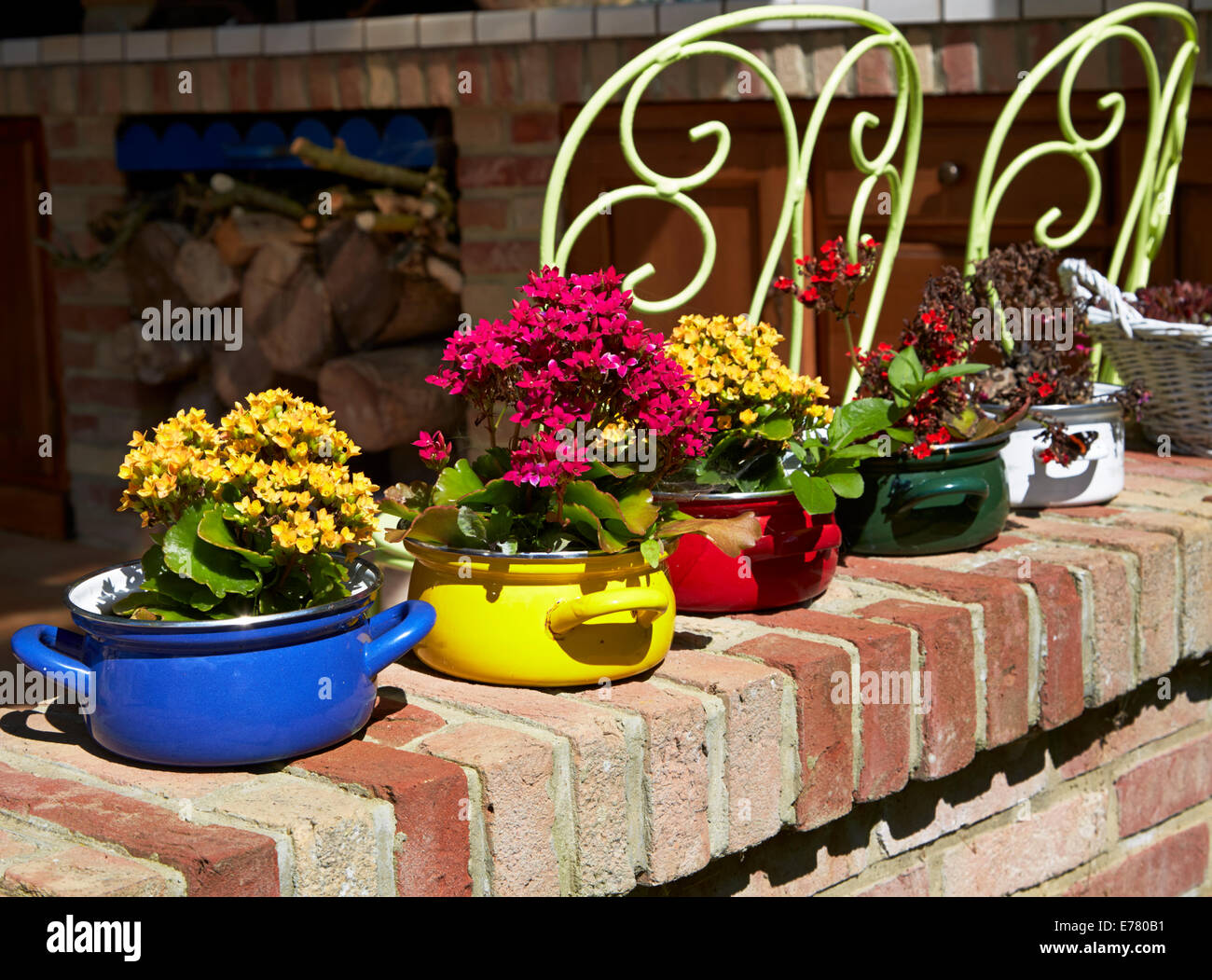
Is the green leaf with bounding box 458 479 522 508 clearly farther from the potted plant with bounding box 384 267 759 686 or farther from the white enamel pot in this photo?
the white enamel pot

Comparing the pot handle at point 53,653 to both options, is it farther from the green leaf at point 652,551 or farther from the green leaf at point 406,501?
the green leaf at point 652,551

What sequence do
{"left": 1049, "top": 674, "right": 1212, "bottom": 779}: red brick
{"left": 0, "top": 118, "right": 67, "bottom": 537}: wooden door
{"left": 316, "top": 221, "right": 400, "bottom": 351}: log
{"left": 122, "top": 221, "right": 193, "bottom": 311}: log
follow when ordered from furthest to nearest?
{"left": 0, "top": 118, "right": 67, "bottom": 537}: wooden door, {"left": 122, "top": 221, "right": 193, "bottom": 311}: log, {"left": 316, "top": 221, "right": 400, "bottom": 351}: log, {"left": 1049, "top": 674, "right": 1212, "bottom": 779}: red brick

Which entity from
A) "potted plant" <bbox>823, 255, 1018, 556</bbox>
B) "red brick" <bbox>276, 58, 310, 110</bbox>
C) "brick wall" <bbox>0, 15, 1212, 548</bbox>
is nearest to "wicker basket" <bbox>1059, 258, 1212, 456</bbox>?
"potted plant" <bbox>823, 255, 1018, 556</bbox>

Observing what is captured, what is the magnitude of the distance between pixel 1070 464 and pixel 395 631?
1.10m

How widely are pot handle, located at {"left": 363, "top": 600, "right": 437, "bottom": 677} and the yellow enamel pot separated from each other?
0.17 feet

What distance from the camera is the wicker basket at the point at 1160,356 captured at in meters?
2.18

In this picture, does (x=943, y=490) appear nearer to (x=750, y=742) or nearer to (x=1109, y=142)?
(x=750, y=742)

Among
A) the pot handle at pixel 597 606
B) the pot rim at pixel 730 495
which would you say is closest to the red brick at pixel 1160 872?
the pot rim at pixel 730 495

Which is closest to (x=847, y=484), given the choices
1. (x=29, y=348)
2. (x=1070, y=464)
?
(x=1070, y=464)

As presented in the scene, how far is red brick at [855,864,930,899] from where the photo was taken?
1572 mm

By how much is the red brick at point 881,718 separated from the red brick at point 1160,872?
0.46 meters

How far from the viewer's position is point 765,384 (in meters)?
1.58

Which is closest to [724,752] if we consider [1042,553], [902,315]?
[1042,553]

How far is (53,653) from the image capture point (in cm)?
127
